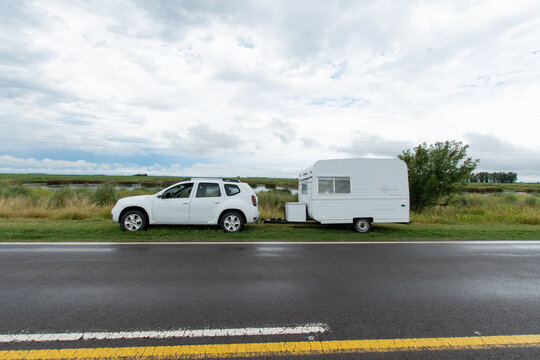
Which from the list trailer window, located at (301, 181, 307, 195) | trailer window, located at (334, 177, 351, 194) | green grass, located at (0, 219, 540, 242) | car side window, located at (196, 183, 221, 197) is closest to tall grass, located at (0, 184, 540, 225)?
trailer window, located at (301, 181, 307, 195)

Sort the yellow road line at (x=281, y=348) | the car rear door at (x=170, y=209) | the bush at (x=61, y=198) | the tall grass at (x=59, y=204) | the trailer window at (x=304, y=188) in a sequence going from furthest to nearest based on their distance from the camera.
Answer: the bush at (x=61, y=198) < the tall grass at (x=59, y=204) < the trailer window at (x=304, y=188) < the car rear door at (x=170, y=209) < the yellow road line at (x=281, y=348)

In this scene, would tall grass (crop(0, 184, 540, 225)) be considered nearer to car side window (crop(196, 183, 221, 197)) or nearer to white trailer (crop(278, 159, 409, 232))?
white trailer (crop(278, 159, 409, 232))

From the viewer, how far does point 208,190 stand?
9.51m

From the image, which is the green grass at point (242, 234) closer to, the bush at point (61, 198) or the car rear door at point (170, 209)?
the car rear door at point (170, 209)

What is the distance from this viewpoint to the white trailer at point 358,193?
9914mm

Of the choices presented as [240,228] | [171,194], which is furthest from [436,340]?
[171,194]

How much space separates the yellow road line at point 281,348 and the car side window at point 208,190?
6.88 meters

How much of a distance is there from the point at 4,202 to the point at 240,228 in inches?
521

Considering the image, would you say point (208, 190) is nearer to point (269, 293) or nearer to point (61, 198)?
point (269, 293)

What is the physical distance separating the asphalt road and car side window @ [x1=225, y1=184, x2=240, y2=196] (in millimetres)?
3082

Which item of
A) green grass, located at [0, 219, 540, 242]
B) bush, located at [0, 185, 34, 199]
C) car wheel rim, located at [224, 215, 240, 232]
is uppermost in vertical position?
bush, located at [0, 185, 34, 199]

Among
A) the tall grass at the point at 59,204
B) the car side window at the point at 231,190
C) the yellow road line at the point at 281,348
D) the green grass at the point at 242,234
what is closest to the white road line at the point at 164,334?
the yellow road line at the point at 281,348

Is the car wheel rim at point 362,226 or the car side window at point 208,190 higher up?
the car side window at point 208,190

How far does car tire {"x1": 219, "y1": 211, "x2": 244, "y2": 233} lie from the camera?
9258 millimetres
